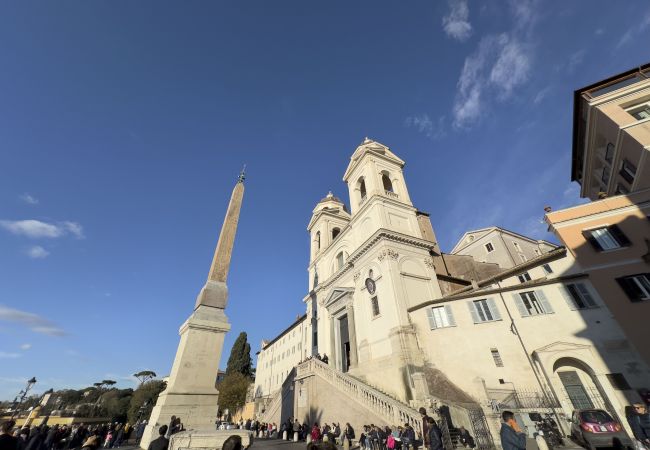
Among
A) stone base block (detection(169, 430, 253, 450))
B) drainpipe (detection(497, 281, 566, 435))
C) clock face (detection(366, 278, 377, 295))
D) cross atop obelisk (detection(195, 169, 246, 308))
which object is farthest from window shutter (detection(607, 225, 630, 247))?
stone base block (detection(169, 430, 253, 450))

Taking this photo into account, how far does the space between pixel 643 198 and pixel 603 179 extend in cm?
787

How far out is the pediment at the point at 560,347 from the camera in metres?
13.5

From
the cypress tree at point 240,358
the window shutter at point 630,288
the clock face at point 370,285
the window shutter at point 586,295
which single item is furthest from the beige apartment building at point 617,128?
the cypress tree at point 240,358

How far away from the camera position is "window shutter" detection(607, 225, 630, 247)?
14032mm

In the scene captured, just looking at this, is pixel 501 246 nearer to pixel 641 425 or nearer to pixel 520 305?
pixel 520 305

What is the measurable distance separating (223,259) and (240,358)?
44891 mm

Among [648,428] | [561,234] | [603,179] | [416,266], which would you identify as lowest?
[648,428]

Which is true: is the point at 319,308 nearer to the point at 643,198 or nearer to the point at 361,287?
the point at 361,287

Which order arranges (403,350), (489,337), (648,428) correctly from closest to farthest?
1. (648,428)
2. (489,337)
3. (403,350)


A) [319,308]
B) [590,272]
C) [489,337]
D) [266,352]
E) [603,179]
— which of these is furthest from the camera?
[266,352]

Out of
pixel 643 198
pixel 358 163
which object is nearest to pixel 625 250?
pixel 643 198

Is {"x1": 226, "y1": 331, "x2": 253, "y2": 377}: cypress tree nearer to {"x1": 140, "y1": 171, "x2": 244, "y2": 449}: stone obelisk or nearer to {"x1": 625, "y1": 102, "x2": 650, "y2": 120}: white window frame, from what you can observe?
{"x1": 140, "y1": 171, "x2": 244, "y2": 449}: stone obelisk

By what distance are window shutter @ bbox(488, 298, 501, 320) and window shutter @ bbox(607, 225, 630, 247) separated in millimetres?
6604

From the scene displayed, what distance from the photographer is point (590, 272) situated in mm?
14266
